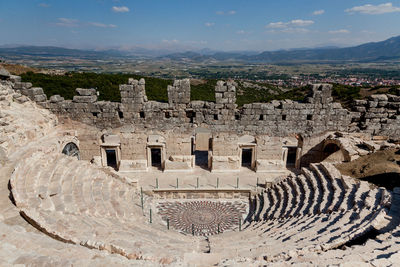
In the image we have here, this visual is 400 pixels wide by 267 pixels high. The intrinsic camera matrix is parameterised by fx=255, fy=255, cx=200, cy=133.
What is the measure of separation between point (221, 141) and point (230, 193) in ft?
9.96

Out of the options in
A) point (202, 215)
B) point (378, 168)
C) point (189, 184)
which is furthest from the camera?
point (189, 184)

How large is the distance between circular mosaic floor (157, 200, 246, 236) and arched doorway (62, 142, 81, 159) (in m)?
5.85

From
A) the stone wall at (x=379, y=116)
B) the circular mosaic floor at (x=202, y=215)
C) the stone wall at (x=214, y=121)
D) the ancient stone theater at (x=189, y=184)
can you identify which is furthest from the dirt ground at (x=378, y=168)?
the circular mosaic floor at (x=202, y=215)

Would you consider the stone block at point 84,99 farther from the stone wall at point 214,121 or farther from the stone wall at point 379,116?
the stone wall at point 379,116

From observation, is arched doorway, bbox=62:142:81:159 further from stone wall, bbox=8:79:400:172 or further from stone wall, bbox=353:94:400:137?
stone wall, bbox=353:94:400:137

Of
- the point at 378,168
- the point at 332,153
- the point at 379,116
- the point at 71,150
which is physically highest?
the point at 379,116

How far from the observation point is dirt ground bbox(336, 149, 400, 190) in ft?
33.7

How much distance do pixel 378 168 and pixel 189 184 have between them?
8.76 meters

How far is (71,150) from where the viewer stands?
1414 centimetres

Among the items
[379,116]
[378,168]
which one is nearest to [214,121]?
[378,168]

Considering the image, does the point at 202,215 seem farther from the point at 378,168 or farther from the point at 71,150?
the point at 71,150

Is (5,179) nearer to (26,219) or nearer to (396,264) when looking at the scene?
(26,219)

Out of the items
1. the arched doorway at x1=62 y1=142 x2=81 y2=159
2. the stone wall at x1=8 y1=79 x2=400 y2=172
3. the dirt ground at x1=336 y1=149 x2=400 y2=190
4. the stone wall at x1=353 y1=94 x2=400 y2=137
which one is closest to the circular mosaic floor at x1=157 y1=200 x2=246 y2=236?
the stone wall at x1=8 y1=79 x2=400 y2=172

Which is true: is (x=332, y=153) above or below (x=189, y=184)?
above
